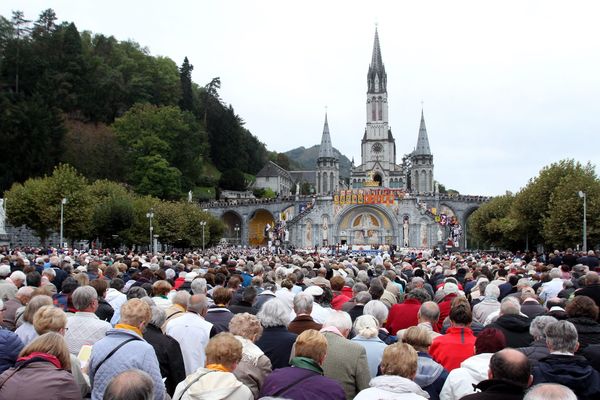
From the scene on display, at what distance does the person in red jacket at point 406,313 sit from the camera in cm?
886

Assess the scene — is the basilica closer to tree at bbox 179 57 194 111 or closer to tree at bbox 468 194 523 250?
tree at bbox 468 194 523 250

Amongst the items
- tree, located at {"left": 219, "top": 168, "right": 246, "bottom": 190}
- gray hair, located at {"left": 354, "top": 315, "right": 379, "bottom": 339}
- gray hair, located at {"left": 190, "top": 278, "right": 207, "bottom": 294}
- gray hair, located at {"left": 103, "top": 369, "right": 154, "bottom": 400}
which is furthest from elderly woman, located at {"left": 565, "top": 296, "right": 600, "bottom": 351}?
tree, located at {"left": 219, "top": 168, "right": 246, "bottom": 190}

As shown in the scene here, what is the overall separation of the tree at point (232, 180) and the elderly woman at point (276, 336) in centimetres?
8677

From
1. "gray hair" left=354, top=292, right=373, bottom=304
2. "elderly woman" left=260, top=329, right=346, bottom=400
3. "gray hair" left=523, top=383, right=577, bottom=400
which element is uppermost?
"gray hair" left=354, top=292, right=373, bottom=304

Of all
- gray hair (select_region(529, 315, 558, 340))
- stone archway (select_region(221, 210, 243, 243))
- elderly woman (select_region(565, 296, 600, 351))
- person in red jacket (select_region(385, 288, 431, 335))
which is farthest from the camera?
stone archway (select_region(221, 210, 243, 243))

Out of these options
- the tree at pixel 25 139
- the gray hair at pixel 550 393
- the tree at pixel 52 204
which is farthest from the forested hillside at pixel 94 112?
the gray hair at pixel 550 393

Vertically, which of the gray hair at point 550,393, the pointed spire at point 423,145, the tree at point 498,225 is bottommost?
the gray hair at point 550,393

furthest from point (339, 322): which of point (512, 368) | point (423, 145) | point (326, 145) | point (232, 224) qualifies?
point (326, 145)

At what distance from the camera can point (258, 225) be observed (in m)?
87.0

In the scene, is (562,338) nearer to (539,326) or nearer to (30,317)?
(539,326)

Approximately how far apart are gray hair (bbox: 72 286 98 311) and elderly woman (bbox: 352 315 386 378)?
2633 millimetres

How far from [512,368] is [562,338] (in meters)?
1.19

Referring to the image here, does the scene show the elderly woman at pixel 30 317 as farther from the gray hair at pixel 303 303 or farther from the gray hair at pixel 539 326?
the gray hair at pixel 539 326

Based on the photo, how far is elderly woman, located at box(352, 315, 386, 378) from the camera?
20.9ft
